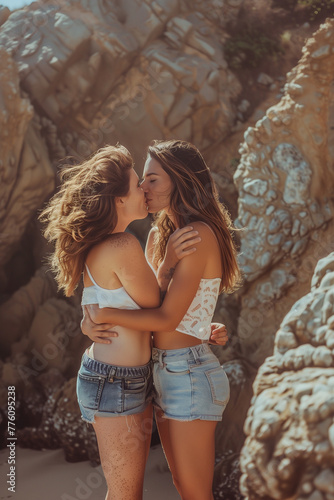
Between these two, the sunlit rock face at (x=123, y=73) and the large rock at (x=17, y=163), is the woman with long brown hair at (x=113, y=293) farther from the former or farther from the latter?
the sunlit rock face at (x=123, y=73)

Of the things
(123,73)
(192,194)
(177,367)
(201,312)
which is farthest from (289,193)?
(123,73)

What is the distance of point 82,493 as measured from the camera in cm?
652

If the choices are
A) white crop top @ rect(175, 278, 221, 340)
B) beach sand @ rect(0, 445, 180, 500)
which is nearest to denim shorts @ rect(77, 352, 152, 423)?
white crop top @ rect(175, 278, 221, 340)

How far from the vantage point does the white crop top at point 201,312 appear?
2.82 meters

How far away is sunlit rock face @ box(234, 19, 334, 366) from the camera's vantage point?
5.77 meters

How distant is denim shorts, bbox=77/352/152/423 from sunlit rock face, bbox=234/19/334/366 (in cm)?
344

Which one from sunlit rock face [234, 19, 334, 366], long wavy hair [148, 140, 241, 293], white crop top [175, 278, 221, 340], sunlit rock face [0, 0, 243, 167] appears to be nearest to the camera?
white crop top [175, 278, 221, 340]

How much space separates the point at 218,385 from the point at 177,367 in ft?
0.78

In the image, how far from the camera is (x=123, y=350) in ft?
8.94

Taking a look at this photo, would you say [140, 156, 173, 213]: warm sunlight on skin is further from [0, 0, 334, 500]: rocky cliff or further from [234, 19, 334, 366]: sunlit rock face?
[234, 19, 334, 366]: sunlit rock face

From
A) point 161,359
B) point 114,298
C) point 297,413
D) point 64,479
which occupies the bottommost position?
point 64,479

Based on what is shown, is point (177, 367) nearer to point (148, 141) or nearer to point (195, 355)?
point (195, 355)

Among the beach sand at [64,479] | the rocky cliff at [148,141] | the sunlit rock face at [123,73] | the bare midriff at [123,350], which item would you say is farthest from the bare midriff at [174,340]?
the sunlit rock face at [123,73]

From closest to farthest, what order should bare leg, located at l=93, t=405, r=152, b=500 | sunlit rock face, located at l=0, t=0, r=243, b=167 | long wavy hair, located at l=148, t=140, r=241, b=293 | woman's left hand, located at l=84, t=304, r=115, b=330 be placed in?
bare leg, located at l=93, t=405, r=152, b=500, woman's left hand, located at l=84, t=304, r=115, b=330, long wavy hair, located at l=148, t=140, r=241, b=293, sunlit rock face, located at l=0, t=0, r=243, b=167
